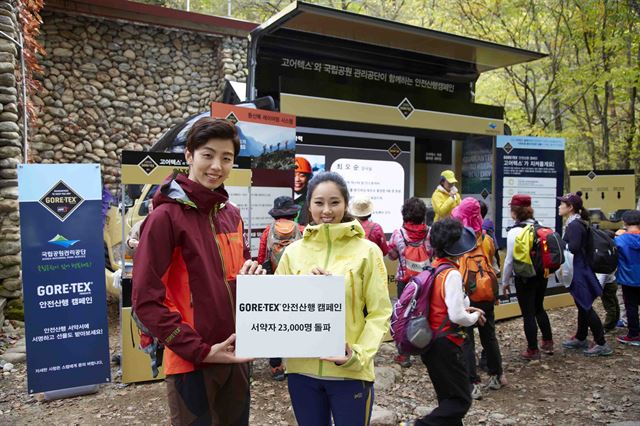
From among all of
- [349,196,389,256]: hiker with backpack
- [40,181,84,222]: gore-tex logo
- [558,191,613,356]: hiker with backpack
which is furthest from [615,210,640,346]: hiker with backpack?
[40,181,84,222]: gore-tex logo

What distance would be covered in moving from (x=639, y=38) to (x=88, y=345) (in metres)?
11.9

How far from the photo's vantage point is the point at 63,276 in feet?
15.4

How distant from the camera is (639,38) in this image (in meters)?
10.5

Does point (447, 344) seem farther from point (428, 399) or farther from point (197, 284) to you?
point (197, 284)

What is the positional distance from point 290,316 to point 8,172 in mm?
6141

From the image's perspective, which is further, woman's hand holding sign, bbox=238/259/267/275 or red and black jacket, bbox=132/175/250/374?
woman's hand holding sign, bbox=238/259/267/275

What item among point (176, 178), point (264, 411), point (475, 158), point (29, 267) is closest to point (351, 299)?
point (176, 178)

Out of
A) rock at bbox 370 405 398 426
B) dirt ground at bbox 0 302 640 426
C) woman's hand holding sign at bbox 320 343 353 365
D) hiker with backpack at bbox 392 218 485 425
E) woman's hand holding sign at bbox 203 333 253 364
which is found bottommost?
dirt ground at bbox 0 302 640 426

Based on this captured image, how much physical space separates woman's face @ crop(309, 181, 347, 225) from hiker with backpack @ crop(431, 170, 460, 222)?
4560 mm

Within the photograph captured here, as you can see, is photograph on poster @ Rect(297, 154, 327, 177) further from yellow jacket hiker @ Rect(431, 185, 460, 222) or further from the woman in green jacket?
the woman in green jacket

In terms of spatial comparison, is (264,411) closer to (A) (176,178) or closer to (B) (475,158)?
(A) (176,178)

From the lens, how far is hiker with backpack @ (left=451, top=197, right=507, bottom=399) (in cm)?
449

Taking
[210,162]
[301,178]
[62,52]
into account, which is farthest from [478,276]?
[62,52]

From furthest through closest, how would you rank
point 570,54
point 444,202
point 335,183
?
point 570,54 → point 444,202 → point 335,183
